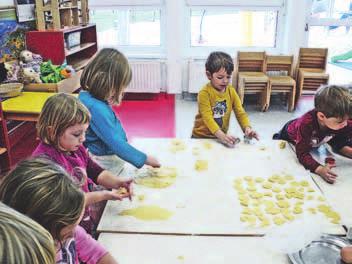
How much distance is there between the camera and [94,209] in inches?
58.4

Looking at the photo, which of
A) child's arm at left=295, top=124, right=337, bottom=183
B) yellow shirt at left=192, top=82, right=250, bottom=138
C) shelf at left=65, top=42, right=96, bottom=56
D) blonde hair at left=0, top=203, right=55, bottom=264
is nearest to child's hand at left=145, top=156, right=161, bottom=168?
yellow shirt at left=192, top=82, right=250, bottom=138

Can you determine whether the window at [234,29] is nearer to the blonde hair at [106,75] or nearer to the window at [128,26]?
the window at [128,26]

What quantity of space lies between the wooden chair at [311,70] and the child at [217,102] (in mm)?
2768

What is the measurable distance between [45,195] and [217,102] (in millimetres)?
1584

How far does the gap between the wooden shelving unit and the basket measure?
0.87m

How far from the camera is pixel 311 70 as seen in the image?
486 centimetres

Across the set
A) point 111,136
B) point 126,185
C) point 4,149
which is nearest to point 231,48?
point 4,149

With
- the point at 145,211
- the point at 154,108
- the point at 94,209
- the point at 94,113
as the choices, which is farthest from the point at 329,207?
the point at 154,108

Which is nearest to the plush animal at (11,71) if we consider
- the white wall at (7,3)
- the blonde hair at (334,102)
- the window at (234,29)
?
the white wall at (7,3)

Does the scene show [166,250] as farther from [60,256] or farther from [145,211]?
[60,256]

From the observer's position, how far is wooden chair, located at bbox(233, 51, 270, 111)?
15.3ft

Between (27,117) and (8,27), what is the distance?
1055 mm

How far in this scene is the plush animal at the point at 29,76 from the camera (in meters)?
3.27

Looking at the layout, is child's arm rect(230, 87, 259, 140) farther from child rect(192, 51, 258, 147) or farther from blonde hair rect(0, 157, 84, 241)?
blonde hair rect(0, 157, 84, 241)
